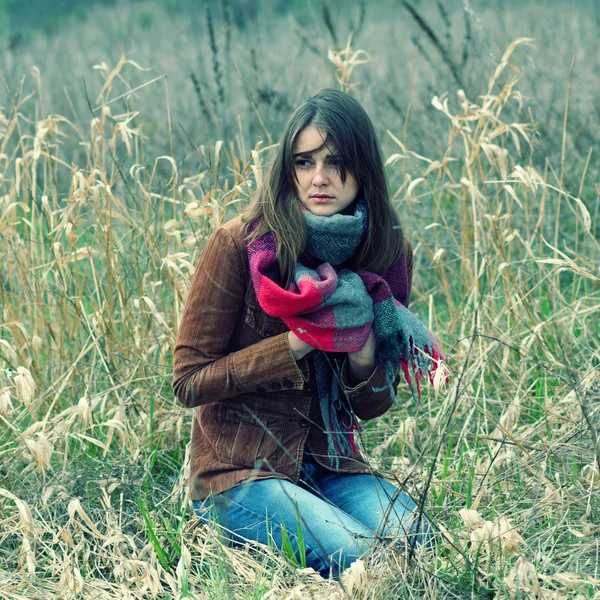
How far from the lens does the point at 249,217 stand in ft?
6.14

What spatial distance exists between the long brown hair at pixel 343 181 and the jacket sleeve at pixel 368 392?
20 cm

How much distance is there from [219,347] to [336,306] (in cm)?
31

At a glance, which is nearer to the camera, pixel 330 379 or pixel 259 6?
pixel 330 379

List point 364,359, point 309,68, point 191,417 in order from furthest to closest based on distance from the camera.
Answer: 1. point 309,68
2. point 191,417
3. point 364,359

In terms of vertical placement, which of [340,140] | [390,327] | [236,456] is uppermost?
[340,140]

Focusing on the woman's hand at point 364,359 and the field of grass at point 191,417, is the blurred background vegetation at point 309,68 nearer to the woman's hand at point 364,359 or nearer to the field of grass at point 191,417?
the field of grass at point 191,417

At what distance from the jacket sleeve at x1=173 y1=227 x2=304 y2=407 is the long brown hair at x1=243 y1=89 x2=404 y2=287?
0.10m

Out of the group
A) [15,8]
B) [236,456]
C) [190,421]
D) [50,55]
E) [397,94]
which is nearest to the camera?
[236,456]

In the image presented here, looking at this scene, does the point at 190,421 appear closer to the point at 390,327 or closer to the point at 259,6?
the point at 390,327

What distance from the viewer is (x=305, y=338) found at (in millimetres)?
1776

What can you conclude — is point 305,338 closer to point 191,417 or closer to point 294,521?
point 294,521

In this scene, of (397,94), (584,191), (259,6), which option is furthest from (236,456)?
(259,6)

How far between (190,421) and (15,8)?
34.8ft

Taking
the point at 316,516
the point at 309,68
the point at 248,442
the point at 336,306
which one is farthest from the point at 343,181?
the point at 309,68
